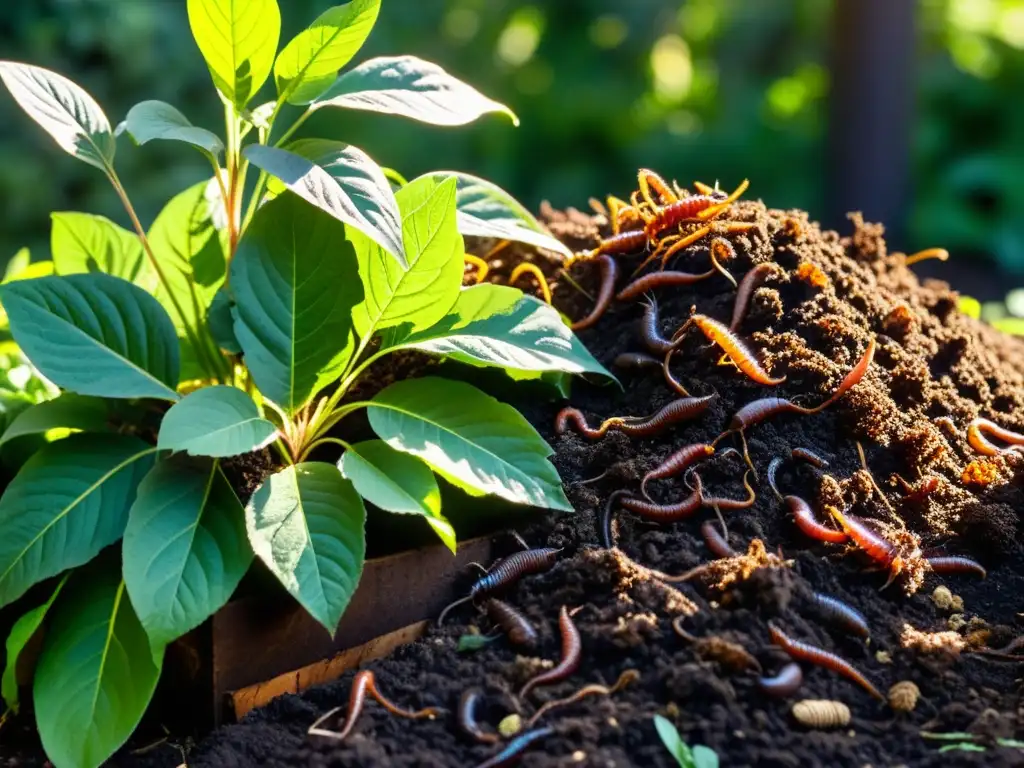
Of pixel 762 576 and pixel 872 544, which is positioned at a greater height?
pixel 872 544

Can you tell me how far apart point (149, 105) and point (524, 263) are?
1009 millimetres

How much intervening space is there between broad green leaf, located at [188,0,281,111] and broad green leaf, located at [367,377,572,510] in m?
0.71

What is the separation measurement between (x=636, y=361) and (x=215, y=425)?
3.21 ft

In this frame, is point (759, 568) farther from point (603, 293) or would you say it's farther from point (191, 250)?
point (191, 250)

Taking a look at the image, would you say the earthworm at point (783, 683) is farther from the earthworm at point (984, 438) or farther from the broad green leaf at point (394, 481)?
the earthworm at point (984, 438)

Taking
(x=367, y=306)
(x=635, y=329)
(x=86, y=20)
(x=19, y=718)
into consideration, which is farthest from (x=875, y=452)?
(x=86, y=20)

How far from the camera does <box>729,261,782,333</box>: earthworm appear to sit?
2518mm

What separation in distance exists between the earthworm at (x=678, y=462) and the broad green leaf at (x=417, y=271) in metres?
0.55

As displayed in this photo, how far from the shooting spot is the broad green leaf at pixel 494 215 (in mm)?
2537

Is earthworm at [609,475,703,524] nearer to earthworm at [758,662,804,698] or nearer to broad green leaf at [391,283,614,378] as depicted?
broad green leaf at [391,283,614,378]

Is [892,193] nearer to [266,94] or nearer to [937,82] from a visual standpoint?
[937,82]

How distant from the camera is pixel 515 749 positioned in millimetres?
1794

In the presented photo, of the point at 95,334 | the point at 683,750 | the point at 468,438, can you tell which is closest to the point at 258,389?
the point at 95,334

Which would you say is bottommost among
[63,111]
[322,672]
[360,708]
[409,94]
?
[322,672]
